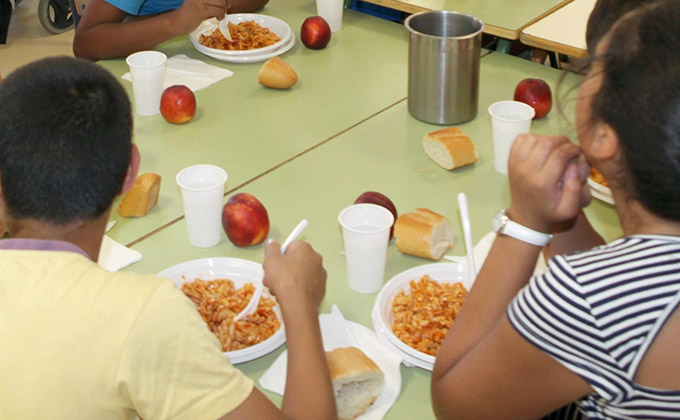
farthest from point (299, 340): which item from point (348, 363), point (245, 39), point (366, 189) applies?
point (245, 39)

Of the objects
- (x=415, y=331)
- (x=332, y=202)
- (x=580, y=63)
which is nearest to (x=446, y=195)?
(x=332, y=202)

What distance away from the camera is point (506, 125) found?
1507 mm

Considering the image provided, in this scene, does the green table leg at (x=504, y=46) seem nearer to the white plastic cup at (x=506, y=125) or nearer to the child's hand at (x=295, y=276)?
the white plastic cup at (x=506, y=125)

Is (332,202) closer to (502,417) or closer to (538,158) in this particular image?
(538,158)

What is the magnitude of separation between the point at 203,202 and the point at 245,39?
92cm

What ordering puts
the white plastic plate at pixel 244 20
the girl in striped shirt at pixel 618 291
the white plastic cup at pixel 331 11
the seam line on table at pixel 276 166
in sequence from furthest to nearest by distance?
the white plastic cup at pixel 331 11
the white plastic plate at pixel 244 20
the seam line on table at pixel 276 166
the girl in striped shirt at pixel 618 291

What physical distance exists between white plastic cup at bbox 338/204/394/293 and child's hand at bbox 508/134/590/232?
0.82 ft

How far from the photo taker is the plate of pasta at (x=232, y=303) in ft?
3.63

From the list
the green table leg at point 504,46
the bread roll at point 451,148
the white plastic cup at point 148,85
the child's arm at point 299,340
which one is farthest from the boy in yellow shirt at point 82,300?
the green table leg at point 504,46

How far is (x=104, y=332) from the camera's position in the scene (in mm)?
782

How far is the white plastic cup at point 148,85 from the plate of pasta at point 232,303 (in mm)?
662

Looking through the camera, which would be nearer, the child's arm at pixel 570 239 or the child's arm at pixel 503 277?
the child's arm at pixel 503 277

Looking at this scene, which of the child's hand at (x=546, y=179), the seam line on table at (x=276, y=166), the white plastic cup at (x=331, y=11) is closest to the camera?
the child's hand at (x=546, y=179)

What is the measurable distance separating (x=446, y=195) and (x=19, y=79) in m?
0.85
